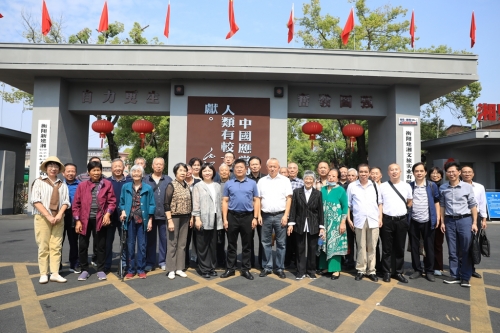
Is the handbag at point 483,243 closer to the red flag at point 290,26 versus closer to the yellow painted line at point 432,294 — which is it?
the yellow painted line at point 432,294

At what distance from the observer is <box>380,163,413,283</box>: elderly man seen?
404cm

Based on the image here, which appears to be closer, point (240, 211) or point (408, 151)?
point (240, 211)

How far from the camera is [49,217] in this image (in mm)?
3744

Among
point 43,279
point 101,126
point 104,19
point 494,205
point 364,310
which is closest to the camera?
point 364,310

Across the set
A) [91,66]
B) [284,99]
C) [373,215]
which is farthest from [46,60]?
[373,215]

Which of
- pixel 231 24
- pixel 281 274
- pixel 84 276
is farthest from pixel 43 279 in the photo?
pixel 231 24

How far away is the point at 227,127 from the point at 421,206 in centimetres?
614

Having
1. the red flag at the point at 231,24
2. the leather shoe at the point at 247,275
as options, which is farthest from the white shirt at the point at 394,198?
the red flag at the point at 231,24

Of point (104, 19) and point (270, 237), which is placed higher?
point (104, 19)

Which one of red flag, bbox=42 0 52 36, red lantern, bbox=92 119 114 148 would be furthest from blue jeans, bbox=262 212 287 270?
red flag, bbox=42 0 52 36

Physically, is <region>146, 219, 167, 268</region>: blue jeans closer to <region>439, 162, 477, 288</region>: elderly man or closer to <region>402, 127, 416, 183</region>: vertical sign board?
<region>439, 162, 477, 288</region>: elderly man

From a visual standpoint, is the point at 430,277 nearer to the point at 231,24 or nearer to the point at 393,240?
the point at 393,240

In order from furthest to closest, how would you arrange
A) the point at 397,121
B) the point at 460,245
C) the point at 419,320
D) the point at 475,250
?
the point at 397,121, the point at 460,245, the point at 475,250, the point at 419,320

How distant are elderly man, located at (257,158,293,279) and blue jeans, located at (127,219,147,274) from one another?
1.53 metres
